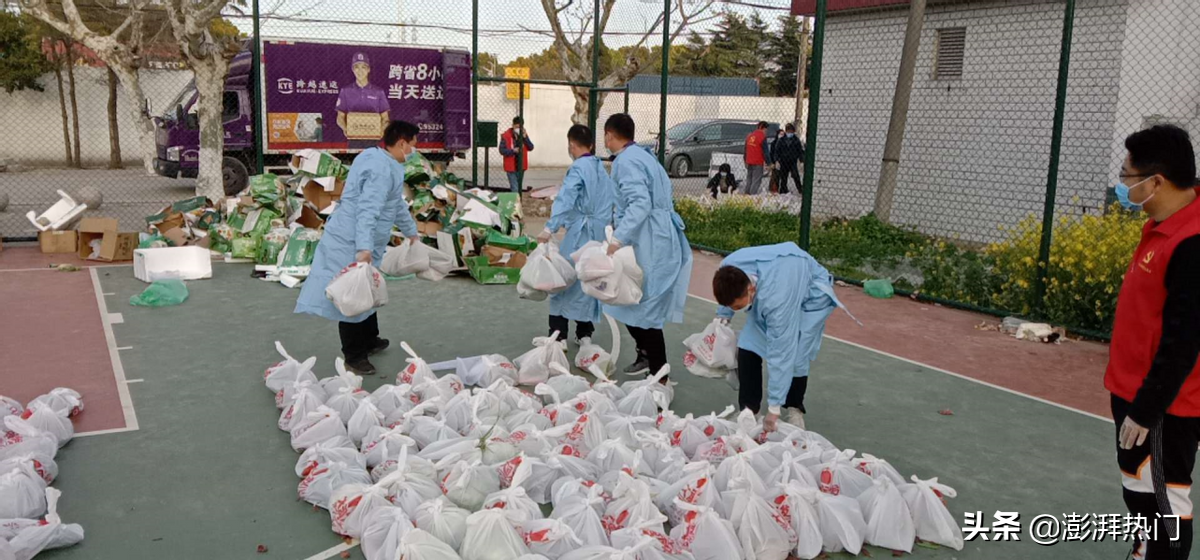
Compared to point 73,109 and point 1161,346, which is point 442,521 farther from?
point 73,109

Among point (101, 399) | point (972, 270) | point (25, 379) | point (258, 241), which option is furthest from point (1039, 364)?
point (258, 241)

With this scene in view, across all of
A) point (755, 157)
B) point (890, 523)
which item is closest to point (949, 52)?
point (755, 157)

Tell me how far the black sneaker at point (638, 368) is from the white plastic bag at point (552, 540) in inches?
108

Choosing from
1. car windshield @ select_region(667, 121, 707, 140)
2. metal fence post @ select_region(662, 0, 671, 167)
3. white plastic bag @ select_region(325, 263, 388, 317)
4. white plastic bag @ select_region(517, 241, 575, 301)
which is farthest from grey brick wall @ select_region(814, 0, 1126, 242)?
white plastic bag @ select_region(325, 263, 388, 317)

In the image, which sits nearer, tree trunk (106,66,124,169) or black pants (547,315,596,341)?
black pants (547,315,596,341)

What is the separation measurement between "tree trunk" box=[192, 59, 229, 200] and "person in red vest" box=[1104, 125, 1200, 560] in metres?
10.5

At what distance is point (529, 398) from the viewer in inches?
197

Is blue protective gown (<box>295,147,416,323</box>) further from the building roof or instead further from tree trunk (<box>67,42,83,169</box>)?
tree trunk (<box>67,42,83,169</box>)

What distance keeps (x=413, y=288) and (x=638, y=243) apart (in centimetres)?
360

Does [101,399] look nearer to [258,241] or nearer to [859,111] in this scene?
[258,241]

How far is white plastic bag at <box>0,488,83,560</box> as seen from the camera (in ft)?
11.4

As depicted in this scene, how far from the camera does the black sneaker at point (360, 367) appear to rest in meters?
6.01

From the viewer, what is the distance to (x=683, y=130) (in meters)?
22.2

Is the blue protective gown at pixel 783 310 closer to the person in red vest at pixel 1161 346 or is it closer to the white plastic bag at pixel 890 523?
the white plastic bag at pixel 890 523
